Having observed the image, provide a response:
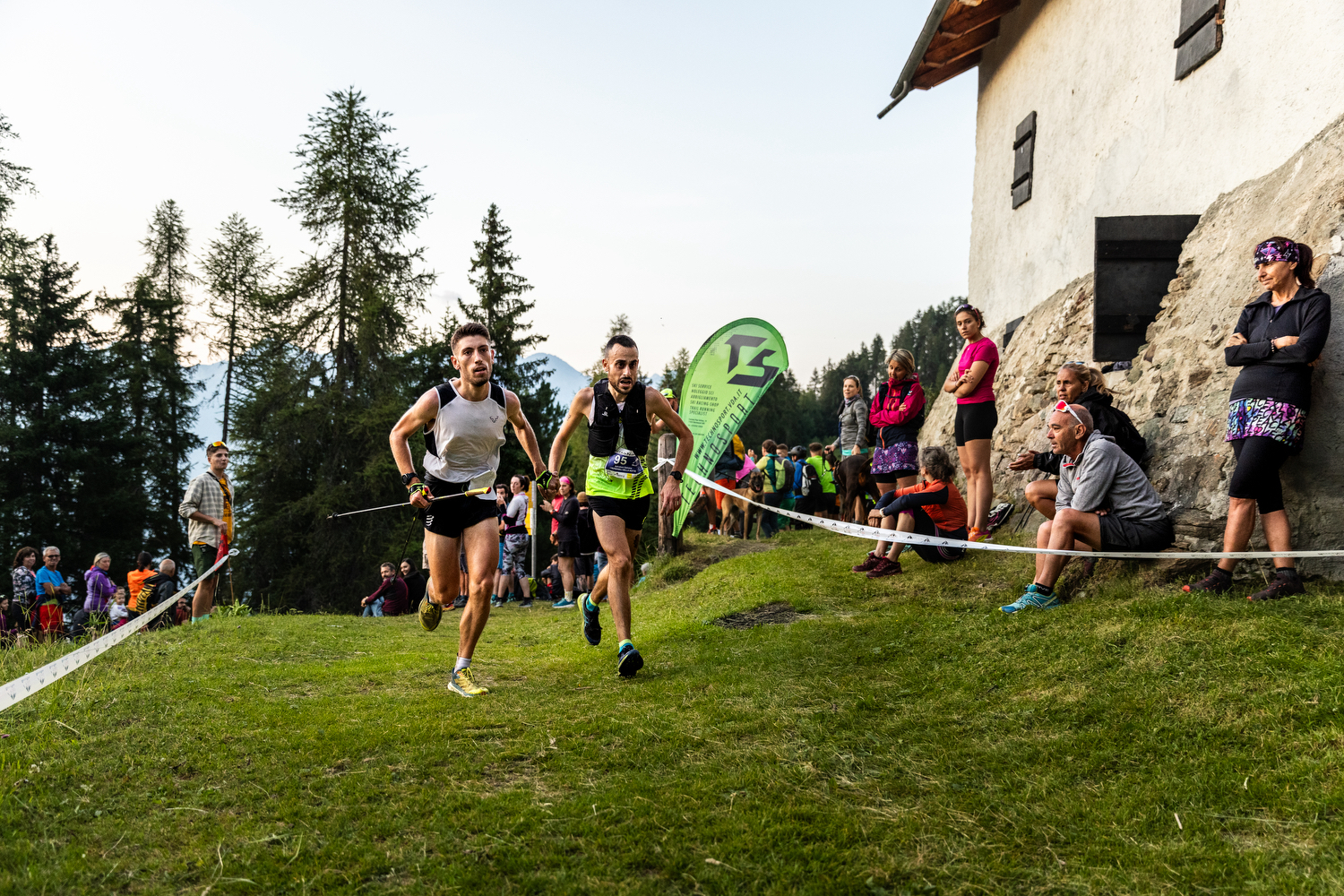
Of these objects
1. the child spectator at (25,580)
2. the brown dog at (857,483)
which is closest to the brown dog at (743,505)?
the brown dog at (857,483)

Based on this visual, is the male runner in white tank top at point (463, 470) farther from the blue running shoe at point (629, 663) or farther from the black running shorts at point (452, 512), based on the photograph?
the blue running shoe at point (629, 663)

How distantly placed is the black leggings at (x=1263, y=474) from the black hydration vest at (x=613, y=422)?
152 inches

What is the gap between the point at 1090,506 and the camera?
5938 mm

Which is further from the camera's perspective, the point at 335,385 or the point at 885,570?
the point at 335,385

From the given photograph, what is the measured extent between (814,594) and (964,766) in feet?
12.9

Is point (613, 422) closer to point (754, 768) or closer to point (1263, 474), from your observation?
point (754, 768)

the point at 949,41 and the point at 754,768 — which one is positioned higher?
the point at 949,41

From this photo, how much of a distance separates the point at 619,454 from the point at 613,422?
247 millimetres

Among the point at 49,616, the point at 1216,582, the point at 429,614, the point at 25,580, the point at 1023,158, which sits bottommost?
the point at 49,616

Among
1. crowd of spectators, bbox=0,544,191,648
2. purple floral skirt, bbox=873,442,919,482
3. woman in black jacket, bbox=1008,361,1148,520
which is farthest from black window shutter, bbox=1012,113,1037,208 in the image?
crowd of spectators, bbox=0,544,191,648

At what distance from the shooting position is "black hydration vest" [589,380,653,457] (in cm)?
624

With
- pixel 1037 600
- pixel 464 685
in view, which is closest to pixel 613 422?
pixel 464 685

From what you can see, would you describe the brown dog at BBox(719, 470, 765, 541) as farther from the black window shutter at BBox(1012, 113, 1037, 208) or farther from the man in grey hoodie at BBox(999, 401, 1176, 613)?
the man in grey hoodie at BBox(999, 401, 1176, 613)

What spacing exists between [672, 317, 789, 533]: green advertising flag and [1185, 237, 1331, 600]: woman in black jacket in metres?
6.22
